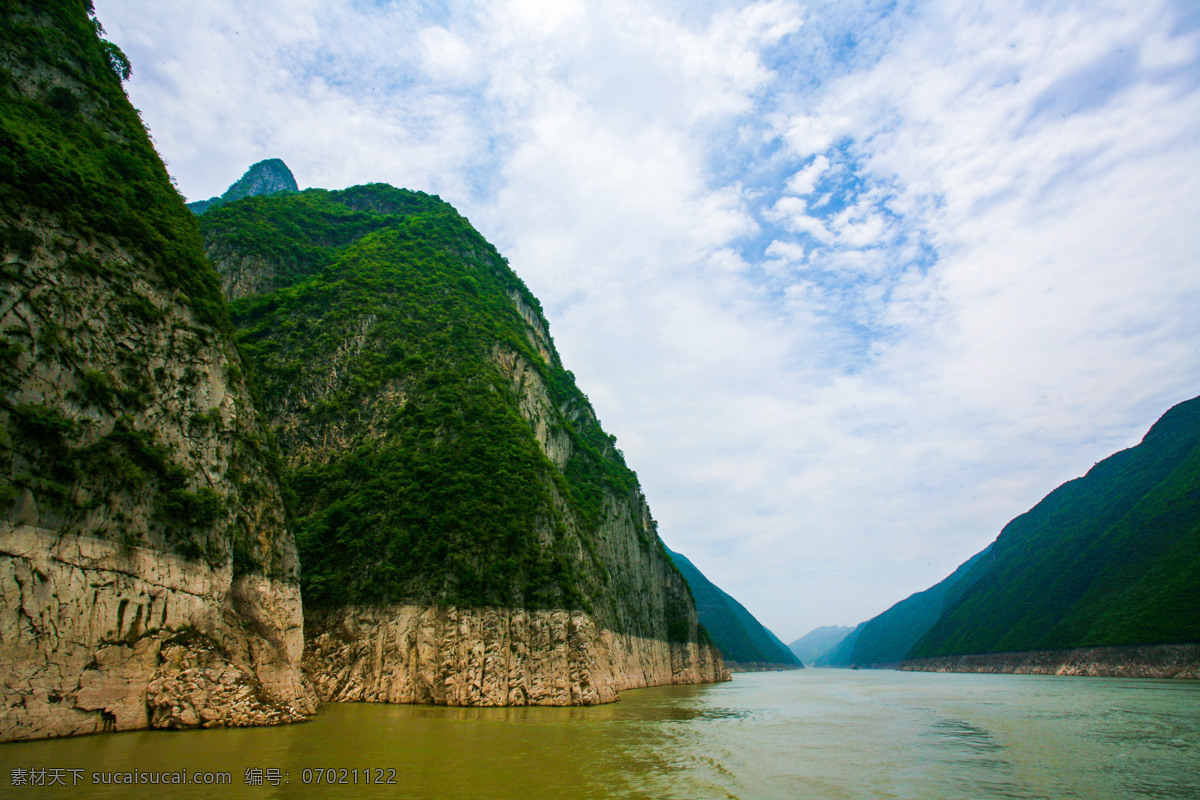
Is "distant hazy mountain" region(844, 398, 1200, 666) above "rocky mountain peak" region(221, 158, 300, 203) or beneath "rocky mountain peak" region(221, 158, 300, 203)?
beneath

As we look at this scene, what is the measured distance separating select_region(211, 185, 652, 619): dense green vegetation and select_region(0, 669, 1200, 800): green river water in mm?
8524

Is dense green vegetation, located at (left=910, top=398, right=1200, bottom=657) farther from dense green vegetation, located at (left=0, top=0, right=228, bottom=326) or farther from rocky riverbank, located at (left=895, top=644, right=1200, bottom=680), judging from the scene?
dense green vegetation, located at (left=0, top=0, right=228, bottom=326)


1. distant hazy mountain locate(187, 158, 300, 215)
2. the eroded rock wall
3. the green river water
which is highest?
distant hazy mountain locate(187, 158, 300, 215)

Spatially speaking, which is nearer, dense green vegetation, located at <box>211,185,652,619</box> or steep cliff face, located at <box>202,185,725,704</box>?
steep cliff face, located at <box>202,185,725,704</box>

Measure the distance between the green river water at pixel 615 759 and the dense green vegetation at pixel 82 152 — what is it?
1459 cm

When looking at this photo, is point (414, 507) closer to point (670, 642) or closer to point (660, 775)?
point (660, 775)

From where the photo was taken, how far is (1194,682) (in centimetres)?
5791

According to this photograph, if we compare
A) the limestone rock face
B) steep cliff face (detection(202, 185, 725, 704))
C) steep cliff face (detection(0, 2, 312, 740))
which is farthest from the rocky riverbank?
steep cliff face (detection(0, 2, 312, 740))

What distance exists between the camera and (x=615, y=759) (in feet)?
54.5

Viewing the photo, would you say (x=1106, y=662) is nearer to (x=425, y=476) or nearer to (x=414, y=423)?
(x=425, y=476)

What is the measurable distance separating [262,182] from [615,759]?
13508cm

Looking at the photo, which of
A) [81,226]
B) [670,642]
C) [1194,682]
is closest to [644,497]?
[670,642]

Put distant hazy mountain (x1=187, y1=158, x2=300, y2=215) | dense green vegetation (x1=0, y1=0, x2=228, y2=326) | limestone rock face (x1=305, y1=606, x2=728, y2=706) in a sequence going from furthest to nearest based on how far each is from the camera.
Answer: distant hazy mountain (x1=187, y1=158, x2=300, y2=215), limestone rock face (x1=305, y1=606, x2=728, y2=706), dense green vegetation (x1=0, y1=0, x2=228, y2=326)

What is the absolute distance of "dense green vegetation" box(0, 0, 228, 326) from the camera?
58.7 ft
